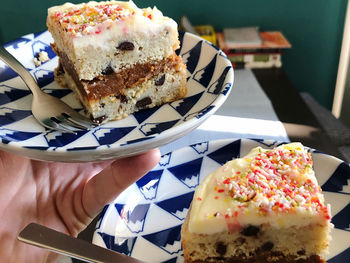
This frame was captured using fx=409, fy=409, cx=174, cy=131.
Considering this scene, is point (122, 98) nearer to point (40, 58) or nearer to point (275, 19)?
point (40, 58)

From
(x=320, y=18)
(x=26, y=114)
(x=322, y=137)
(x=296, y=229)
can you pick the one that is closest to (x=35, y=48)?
(x=26, y=114)

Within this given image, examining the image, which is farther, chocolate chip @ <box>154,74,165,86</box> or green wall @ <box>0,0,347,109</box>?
green wall @ <box>0,0,347,109</box>

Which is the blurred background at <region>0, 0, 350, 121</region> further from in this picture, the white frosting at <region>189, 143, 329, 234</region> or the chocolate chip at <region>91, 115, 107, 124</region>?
the white frosting at <region>189, 143, 329, 234</region>

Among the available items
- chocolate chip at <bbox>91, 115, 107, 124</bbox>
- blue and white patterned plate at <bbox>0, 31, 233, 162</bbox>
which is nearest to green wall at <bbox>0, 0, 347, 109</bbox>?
blue and white patterned plate at <bbox>0, 31, 233, 162</bbox>

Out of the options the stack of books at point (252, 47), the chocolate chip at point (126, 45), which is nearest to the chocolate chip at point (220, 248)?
the chocolate chip at point (126, 45)

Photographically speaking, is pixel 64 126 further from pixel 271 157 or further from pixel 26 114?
pixel 271 157

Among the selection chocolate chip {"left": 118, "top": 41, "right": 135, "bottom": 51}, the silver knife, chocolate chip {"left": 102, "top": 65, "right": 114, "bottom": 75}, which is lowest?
the silver knife
